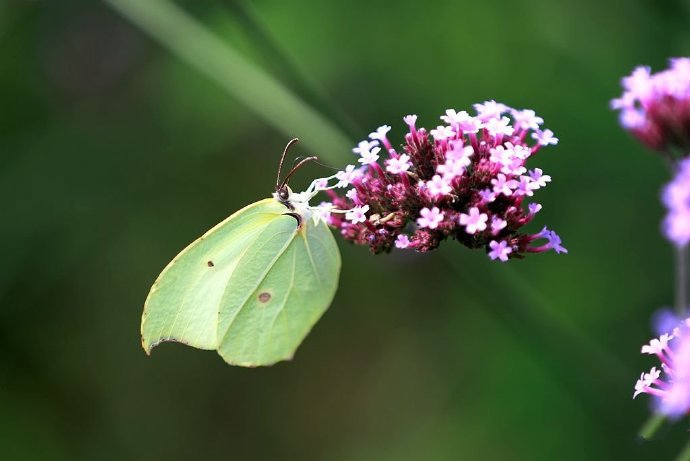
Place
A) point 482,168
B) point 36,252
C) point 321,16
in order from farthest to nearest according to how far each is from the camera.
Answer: point 36,252 < point 321,16 < point 482,168

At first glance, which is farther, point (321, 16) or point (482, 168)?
point (321, 16)

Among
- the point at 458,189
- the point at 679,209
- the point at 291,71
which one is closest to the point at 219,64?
the point at 291,71

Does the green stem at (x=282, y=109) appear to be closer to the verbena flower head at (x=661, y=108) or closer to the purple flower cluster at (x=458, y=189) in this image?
the purple flower cluster at (x=458, y=189)

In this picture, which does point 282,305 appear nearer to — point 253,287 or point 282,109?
point 253,287

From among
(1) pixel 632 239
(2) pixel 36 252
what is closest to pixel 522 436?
(1) pixel 632 239

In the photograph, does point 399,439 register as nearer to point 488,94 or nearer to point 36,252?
point 488,94

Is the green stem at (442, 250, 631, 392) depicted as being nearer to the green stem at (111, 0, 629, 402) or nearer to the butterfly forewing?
the green stem at (111, 0, 629, 402)

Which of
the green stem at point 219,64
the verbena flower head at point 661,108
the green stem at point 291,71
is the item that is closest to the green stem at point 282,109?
the green stem at point 219,64
